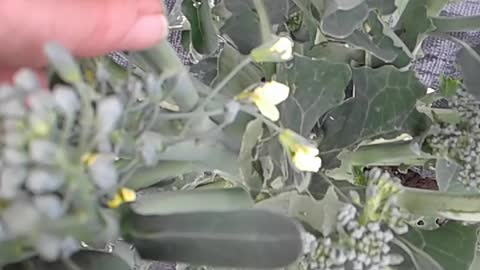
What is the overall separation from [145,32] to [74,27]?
0.08 feet

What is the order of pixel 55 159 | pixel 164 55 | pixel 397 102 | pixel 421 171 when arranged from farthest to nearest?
1. pixel 421 171
2. pixel 397 102
3. pixel 164 55
4. pixel 55 159

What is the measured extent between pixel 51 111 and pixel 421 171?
423mm

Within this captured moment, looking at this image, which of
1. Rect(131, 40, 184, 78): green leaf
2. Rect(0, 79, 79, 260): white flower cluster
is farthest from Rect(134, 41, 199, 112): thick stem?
Rect(0, 79, 79, 260): white flower cluster

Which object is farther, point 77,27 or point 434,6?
point 434,6

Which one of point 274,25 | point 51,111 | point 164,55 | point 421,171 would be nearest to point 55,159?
point 51,111

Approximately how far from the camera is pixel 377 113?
405mm

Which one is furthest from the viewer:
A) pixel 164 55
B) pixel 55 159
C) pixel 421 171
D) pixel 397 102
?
pixel 421 171

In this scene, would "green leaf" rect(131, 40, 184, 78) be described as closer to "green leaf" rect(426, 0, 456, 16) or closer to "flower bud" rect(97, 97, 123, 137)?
"flower bud" rect(97, 97, 123, 137)

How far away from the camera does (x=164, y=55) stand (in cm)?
30

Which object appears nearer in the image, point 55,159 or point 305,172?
point 55,159

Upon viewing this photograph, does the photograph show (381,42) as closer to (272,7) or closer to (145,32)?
(272,7)

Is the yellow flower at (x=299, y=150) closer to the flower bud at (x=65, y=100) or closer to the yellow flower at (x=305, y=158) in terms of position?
the yellow flower at (x=305, y=158)

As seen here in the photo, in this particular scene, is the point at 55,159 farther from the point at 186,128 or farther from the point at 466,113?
the point at 466,113

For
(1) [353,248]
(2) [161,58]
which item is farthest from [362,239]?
(2) [161,58]
